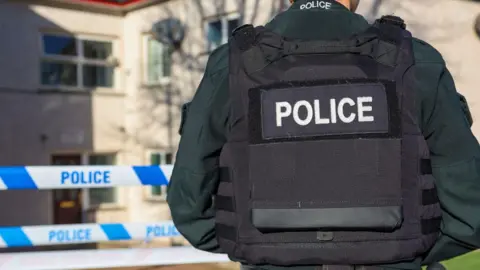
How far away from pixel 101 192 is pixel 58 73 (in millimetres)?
3263

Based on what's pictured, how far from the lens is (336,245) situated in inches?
69.4

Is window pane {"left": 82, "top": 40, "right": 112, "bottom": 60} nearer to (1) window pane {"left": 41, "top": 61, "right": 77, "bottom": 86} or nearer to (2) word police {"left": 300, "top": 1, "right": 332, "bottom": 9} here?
(1) window pane {"left": 41, "top": 61, "right": 77, "bottom": 86}

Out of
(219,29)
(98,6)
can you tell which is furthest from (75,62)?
(219,29)

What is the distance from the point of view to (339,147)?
1766mm

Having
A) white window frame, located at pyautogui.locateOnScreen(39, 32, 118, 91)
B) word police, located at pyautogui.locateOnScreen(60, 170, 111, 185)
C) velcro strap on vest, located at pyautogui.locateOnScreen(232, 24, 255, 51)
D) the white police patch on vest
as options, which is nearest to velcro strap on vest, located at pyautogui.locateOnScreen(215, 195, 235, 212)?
the white police patch on vest

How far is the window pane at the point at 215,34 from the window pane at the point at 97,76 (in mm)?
3451

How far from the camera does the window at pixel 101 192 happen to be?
1463 centimetres

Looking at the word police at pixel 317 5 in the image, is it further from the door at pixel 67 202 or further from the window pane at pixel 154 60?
the door at pixel 67 202

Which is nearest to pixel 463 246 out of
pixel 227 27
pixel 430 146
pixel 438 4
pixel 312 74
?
pixel 430 146

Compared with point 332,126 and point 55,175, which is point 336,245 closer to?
point 332,126

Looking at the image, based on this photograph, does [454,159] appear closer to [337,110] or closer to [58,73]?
[337,110]

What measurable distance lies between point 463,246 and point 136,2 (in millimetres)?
13461

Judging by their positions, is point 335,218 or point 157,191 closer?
point 335,218

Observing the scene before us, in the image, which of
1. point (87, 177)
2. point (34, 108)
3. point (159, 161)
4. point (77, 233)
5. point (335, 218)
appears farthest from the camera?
point (159, 161)
